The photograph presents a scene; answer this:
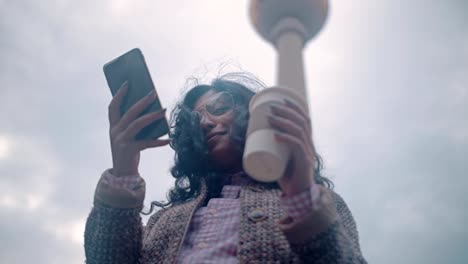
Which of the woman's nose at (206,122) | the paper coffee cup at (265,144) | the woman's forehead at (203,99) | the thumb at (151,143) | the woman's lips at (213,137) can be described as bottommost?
the paper coffee cup at (265,144)

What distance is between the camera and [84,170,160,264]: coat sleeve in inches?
122

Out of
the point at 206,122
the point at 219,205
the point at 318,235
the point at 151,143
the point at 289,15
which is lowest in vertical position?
the point at 318,235

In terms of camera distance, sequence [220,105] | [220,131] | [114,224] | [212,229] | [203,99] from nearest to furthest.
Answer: [114,224], [212,229], [220,131], [220,105], [203,99]

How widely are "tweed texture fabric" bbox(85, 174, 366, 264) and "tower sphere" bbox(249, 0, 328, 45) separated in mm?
845

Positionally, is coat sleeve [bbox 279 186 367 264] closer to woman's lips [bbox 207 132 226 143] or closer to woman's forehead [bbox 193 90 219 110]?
woman's lips [bbox 207 132 226 143]

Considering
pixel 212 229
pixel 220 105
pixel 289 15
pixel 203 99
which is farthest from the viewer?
pixel 203 99

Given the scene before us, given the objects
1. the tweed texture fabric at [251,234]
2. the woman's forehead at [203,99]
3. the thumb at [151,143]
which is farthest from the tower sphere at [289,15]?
the woman's forehead at [203,99]

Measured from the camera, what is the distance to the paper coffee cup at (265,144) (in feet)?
6.59

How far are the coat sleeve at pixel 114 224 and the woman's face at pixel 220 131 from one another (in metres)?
0.89

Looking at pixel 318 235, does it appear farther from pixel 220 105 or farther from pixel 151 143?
pixel 220 105

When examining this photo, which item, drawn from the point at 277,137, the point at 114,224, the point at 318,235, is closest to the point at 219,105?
the point at 114,224

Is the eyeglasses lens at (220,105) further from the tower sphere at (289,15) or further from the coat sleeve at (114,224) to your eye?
the tower sphere at (289,15)

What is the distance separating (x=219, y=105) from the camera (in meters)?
4.15

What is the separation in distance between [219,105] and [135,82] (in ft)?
3.61
